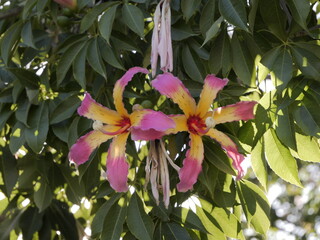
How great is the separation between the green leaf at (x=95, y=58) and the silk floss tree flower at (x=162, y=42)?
0.70ft

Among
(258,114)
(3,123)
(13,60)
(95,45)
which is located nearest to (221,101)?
(258,114)

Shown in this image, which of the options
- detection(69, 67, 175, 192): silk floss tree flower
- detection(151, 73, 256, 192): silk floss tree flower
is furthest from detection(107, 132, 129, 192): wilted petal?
detection(151, 73, 256, 192): silk floss tree flower

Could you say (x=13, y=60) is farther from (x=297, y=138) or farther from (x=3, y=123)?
(x=297, y=138)

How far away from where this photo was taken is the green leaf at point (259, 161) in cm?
145

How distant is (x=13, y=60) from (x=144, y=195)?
628 millimetres

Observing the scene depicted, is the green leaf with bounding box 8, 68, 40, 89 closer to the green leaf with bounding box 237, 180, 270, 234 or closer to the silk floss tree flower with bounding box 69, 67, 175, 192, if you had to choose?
the silk floss tree flower with bounding box 69, 67, 175, 192

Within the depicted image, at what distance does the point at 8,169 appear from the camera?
1831 millimetres

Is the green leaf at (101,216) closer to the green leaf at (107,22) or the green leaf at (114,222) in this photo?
the green leaf at (114,222)

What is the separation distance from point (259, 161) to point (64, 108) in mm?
505

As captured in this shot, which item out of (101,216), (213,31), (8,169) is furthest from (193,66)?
(8,169)

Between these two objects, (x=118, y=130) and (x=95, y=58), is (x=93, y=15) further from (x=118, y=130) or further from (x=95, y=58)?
(x=118, y=130)

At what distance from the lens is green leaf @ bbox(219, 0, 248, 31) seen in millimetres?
1352

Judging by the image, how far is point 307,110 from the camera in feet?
4.48

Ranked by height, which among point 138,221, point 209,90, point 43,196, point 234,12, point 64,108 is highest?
point 234,12
